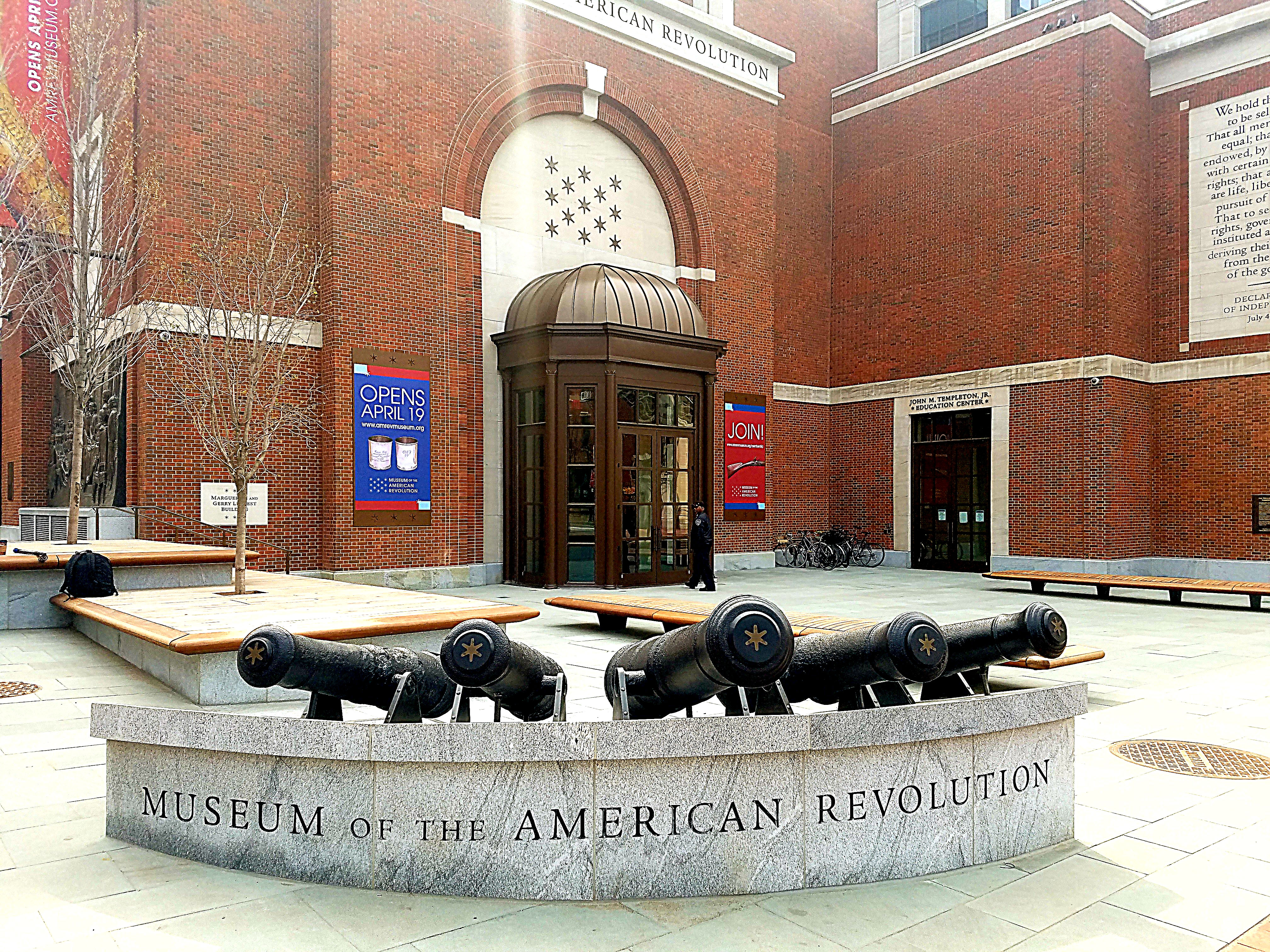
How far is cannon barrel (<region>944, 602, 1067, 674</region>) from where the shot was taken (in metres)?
4.82

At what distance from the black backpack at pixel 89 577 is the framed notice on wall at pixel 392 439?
6.29 metres

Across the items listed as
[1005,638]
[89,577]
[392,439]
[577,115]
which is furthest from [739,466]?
[1005,638]

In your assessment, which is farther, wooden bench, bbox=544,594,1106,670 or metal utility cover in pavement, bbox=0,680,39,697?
wooden bench, bbox=544,594,1106,670

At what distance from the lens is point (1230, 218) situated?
2092 centimetres

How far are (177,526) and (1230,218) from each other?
21407mm

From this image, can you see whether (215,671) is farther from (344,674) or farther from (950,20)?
(950,20)

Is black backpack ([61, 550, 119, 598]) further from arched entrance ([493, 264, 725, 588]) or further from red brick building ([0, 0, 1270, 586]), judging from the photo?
arched entrance ([493, 264, 725, 588])

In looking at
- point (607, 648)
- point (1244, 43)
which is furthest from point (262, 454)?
point (1244, 43)

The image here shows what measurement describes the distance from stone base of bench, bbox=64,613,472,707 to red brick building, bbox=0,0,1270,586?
7.81 metres

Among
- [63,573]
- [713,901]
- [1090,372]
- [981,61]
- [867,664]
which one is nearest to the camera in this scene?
[713,901]

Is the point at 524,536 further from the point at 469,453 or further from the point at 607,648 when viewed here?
the point at 607,648

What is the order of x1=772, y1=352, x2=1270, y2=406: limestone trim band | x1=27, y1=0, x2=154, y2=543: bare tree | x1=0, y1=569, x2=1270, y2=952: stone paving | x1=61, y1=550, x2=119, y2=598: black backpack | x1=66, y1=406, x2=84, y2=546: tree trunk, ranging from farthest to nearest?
x1=772, y1=352, x2=1270, y2=406: limestone trim band < x1=27, y1=0, x2=154, y2=543: bare tree < x1=66, y1=406, x2=84, y2=546: tree trunk < x1=61, y1=550, x2=119, y2=598: black backpack < x1=0, y1=569, x2=1270, y2=952: stone paving

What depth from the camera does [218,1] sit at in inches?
656

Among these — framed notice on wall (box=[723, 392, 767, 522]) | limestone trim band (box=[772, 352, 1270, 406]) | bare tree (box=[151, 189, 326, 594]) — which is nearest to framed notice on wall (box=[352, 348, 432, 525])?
bare tree (box=[151, 189, 326, 594])
